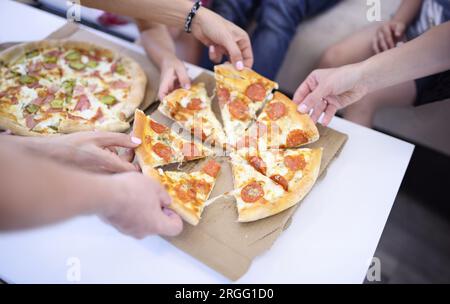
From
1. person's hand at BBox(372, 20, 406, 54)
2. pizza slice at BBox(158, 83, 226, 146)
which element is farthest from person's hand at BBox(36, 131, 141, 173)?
person's hand at BBox(372, 20, 406, 54)

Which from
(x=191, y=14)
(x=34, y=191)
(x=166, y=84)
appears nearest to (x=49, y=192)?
(x=34, y=191)

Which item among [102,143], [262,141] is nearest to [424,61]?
[262,141]

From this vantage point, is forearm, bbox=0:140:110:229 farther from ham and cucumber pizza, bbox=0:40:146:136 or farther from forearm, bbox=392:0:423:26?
forearm, bbox=392:0:423:26

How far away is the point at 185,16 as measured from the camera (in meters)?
2.28

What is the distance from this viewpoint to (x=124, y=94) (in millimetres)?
2283

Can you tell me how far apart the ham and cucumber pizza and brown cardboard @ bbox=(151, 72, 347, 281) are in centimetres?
71

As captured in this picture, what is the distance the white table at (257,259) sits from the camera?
5.28 ft

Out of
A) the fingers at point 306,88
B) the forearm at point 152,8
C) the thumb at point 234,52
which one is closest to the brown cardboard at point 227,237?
the fingers at point 306,88

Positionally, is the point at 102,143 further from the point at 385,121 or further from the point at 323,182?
the point at 385,121

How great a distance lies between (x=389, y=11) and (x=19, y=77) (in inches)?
108

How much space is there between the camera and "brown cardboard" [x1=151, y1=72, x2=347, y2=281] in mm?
1585

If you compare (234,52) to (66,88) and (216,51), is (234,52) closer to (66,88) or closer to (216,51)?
(216,51)

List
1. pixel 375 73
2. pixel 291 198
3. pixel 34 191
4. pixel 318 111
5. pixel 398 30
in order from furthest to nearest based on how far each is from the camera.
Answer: pixel 398 30 < pixel 318 111 < pixel 375 73 < pixel 291 198 < pixel 34 191

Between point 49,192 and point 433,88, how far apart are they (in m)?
2.21
